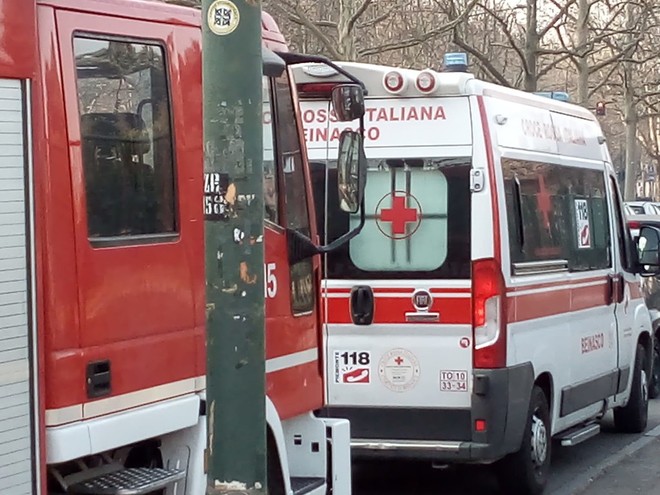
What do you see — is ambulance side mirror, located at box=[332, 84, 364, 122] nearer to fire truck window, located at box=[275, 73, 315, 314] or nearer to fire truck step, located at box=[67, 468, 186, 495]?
fire truck window, located at box=[275, 73, 315, 314]

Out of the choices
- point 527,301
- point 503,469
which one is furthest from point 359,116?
point 503,469

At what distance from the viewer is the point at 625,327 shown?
10.4 metres

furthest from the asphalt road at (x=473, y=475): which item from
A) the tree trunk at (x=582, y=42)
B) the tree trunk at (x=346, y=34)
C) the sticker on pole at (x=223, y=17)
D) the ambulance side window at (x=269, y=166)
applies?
the tree trunk at (x=582, y=42)

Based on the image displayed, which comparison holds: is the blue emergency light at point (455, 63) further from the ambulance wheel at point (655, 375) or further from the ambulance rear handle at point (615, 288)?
the ambulance wheel at point (655, 375)

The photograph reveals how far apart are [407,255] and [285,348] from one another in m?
2.55

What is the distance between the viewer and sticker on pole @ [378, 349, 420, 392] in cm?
786

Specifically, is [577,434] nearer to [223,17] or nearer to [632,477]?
[632,477]

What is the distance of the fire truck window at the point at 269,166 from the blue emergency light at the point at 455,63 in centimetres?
294

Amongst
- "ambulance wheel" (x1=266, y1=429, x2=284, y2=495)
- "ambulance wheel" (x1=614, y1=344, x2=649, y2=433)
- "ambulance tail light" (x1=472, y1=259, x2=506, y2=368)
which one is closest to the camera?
"ambulance wheel" (x1=266, y1=429, x2=284, y2=495)

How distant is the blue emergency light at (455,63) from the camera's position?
816 centimetres

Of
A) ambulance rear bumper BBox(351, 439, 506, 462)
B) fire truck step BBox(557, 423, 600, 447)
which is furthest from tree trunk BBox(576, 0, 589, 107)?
ambulance rear bumper BBox(351, 439, 506, 462)

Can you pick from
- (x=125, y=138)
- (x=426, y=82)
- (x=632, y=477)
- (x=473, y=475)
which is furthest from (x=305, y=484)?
(x=632, y=477)

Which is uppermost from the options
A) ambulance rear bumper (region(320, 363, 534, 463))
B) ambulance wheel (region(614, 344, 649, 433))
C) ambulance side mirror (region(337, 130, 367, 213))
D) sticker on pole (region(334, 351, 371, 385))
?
ambulance side mirror (region(337, 130, 367, 213))

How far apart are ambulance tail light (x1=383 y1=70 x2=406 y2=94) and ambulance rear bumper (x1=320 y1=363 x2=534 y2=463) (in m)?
1.77
